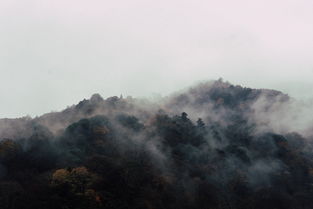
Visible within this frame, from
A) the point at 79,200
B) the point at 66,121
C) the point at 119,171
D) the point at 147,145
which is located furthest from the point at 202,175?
the point at 66,121

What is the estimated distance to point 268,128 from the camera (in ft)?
519

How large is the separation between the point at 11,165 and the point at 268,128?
92.6 m

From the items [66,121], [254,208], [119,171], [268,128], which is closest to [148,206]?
[119,171]

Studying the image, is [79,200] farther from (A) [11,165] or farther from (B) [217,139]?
(B) [217,139]

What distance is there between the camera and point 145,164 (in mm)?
100938

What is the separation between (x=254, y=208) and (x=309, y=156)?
46602 mm

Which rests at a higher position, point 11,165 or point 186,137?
point 186,137

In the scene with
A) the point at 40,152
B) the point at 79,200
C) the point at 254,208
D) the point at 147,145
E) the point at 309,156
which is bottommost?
the point at 79,200

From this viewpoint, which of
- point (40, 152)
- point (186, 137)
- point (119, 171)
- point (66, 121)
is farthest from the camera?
point (66, 121)

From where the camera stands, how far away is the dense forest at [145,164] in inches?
3342

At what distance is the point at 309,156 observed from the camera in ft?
446

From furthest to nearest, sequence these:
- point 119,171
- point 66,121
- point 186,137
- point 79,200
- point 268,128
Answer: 1. point 268,128
2. point 66,121
3. point 186,137
4. point 119,171
5. point 79,200

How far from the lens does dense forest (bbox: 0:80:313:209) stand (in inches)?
3342

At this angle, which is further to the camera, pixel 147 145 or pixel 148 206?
pixel 147 145
